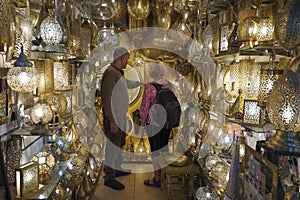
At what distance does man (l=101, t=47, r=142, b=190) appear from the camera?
2.98 m

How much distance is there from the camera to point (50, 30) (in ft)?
4.87

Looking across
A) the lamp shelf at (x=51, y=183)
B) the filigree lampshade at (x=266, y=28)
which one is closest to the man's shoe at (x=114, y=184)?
the lamp shelf at (x=51, y=183)

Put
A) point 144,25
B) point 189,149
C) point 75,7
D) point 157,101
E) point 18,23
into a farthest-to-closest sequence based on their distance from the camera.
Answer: point 144,25
point 157,101
point 189,149
point 75,7
point 18,23

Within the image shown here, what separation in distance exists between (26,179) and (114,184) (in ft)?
5.55

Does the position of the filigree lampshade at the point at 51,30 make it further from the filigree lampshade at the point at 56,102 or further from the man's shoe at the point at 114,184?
the man's shoe at the point at 114,184

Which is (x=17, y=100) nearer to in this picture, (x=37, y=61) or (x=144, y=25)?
(x=37, y=61)

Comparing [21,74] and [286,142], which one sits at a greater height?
[21,74]

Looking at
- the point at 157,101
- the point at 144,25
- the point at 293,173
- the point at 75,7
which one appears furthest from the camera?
the point at 144,25

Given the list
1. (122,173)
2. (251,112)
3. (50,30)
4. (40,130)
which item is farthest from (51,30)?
(122,173)

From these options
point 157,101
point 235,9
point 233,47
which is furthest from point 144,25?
point 233,47

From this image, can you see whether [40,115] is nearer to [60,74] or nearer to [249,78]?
[60,74]

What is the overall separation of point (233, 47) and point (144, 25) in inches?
105

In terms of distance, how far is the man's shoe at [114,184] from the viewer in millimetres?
2900

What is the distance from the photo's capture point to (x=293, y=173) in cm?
86
